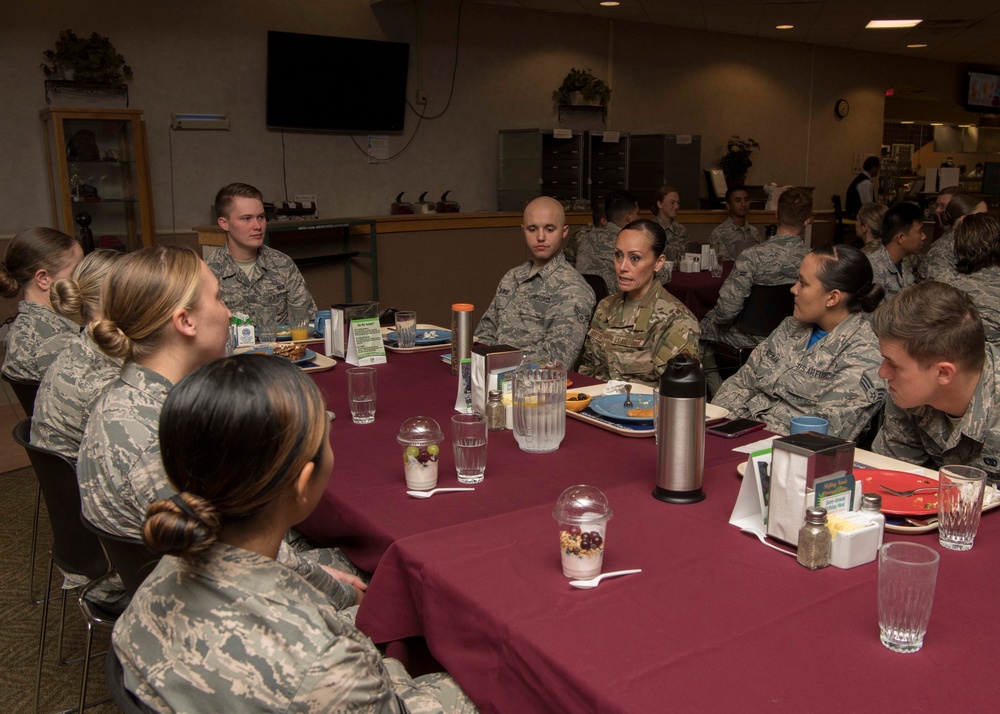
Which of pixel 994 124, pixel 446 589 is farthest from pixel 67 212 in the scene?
pixel 994 124

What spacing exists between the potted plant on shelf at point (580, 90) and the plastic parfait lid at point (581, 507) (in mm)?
8327

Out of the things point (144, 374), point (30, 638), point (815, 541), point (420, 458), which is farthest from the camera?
point (30, 638)

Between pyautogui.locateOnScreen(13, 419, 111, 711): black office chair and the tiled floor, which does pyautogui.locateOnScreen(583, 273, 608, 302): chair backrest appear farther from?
pyautogui.locateOnScreen(13, 419, 111, 711): black office chair

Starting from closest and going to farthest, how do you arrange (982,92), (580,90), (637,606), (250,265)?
(637,606) → (250,265) → (580,90) → (982,92)

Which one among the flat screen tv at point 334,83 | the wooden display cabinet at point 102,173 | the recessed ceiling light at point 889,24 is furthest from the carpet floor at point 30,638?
the recessed ceiling light at point 889,24

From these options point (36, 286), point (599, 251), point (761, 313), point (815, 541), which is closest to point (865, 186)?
point (599, 251)

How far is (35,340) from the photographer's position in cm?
311

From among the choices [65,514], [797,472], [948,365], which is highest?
[948,365]

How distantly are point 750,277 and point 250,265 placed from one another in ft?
9.39

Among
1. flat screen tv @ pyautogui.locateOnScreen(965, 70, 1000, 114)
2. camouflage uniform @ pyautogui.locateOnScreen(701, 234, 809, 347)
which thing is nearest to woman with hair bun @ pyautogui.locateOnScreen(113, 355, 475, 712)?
camouflage uniform @ pyautogui.locateOnScreen(701, 234, 809, 347)

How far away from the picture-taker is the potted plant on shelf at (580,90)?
918 centimetres

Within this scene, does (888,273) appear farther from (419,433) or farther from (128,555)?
(128,555)

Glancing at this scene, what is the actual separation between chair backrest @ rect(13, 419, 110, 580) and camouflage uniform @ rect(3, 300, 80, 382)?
79 centimetres

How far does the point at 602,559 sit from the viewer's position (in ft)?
4.86
